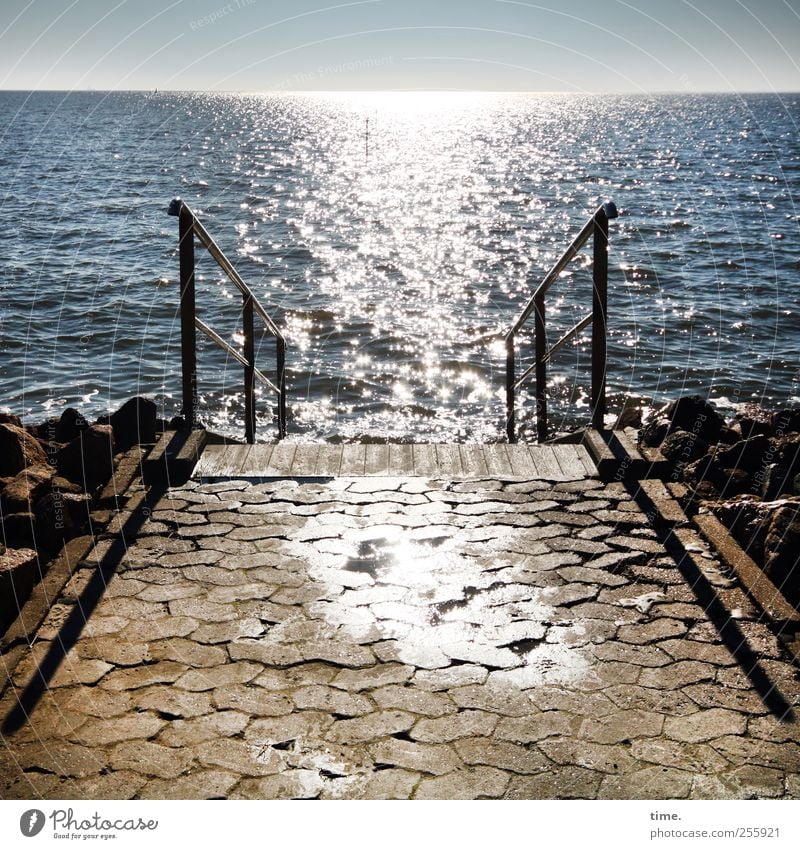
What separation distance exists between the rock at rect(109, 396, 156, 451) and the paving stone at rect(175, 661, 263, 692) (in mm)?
3095

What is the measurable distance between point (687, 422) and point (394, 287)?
49.4ft

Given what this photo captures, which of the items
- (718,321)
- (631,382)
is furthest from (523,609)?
(718,321)

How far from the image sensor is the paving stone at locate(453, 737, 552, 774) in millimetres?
3375

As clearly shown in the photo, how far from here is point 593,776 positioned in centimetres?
333

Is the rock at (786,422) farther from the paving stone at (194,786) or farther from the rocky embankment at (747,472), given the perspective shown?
the paving stone at (194,786)

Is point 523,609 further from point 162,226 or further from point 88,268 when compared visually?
point 162,226

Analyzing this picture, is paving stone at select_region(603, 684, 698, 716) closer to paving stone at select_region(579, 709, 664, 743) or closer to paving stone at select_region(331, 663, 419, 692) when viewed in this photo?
paving stone at select_region(579, 709, 664, 743)

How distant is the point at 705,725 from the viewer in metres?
3.62

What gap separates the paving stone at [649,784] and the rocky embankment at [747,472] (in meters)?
1.44

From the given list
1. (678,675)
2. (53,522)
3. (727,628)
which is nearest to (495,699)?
(678,675)

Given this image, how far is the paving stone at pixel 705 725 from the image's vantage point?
11.6ft

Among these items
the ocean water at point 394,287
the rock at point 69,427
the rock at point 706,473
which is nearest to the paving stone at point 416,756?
the rock at point 706,473

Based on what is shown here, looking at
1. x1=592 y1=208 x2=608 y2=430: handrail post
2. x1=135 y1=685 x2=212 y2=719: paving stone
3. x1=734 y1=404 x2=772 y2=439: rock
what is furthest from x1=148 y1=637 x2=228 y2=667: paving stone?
x1=734 y1=404 x2=772 y2=439: rock

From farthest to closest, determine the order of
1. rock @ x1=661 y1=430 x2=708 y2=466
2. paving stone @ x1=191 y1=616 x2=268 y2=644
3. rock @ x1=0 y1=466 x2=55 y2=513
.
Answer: rock @ x1=661 y1=430 x2=708 y2=466 < rock @ x1=0 y1=466 x2=55 y2=513 < paving stone @ x1=191 y1=616 x2=268 y2=644
